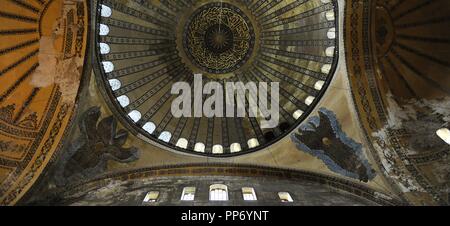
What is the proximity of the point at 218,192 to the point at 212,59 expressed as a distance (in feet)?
18.0

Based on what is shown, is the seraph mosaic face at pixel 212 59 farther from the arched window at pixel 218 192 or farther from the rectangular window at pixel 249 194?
the rectangular window at pixel 249 194

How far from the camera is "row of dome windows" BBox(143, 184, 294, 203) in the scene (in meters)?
10.6

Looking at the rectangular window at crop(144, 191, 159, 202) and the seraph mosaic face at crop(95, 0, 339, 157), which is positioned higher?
the seraph mosaic face at crop(95, 0, 339, 157)

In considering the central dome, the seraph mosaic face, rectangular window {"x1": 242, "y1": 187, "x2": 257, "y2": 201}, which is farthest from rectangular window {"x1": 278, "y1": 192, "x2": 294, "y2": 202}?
the central dome

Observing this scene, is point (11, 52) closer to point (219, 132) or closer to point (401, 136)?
point (219, 132)

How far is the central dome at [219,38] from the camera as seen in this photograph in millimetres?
14039

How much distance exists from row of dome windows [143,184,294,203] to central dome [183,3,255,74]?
5.08 metres

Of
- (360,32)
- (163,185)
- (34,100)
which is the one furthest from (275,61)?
(34,100)

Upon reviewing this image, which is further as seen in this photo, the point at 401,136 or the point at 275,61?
the point at 275,61

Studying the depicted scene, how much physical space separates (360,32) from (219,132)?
5.92 meters

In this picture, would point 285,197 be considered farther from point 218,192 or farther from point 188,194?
point 188,194

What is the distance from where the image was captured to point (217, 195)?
11055mm

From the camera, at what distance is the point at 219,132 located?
13891mm

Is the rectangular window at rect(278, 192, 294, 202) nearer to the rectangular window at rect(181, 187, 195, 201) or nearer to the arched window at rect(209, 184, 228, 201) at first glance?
the arched window at rect(209, 184, 228, 201)
